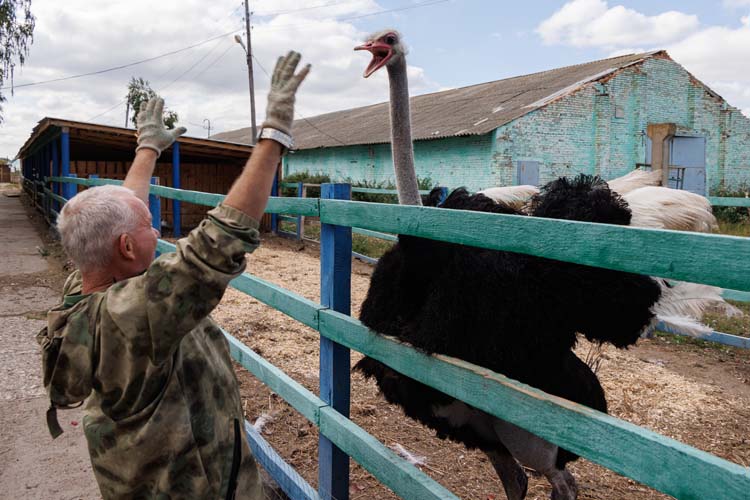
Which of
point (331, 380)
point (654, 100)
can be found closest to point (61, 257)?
point (331, 380)

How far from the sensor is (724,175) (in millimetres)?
19609

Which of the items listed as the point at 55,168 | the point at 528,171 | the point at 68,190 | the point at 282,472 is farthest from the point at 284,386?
the point at 528,171

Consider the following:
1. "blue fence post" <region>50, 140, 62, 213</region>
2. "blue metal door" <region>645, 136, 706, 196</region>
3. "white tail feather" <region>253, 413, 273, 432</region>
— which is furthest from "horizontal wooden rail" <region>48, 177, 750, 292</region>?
"blue metal door" <region>645, 136, 706, 196</region>

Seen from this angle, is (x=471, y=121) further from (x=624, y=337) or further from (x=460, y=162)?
(x=624, y=337)

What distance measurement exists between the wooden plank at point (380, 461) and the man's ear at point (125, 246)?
946 millimetres

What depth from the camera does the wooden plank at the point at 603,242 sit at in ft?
3.30

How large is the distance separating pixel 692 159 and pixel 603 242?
20.0 m

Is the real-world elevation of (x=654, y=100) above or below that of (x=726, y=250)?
above


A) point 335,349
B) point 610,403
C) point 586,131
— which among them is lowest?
point 610,403

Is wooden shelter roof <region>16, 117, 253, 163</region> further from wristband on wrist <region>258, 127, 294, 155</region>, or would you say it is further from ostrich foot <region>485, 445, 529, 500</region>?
wristband on wrist <region>258, 127, 294, 155</region>

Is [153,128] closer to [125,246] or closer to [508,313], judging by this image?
[125,246]

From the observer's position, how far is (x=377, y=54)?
352cm

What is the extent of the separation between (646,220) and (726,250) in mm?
1507

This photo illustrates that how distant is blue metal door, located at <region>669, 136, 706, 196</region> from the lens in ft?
61.5
